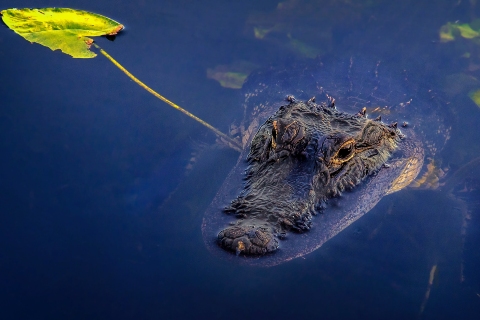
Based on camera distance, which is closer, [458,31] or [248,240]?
[248,240]

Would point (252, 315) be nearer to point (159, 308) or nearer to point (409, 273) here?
point (159, 308)

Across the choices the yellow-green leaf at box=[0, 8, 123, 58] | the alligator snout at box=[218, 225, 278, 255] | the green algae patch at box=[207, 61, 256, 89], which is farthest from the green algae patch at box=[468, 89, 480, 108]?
the yellow-green leaf at box=[0, 8, 123, 58]

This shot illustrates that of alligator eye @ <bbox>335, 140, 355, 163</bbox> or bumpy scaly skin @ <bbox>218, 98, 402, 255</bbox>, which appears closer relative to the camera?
bumpy scaly skin @ <bbox>218, 98, 402, 255</bbox>

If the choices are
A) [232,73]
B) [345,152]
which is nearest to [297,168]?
[345,152]

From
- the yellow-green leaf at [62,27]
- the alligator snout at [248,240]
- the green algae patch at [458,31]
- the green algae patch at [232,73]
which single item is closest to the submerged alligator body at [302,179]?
the alligator snout at [248,240]

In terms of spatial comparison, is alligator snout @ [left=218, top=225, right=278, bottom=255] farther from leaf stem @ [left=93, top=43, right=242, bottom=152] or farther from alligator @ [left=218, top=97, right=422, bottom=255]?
leaf stem @ [left=93, top=43, right=242, bottom=152]

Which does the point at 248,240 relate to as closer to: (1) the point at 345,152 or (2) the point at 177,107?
(1) the point at 345,152

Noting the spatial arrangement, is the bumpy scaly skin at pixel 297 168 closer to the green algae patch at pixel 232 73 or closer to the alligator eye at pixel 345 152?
the alligator eye at pixel 345 152
